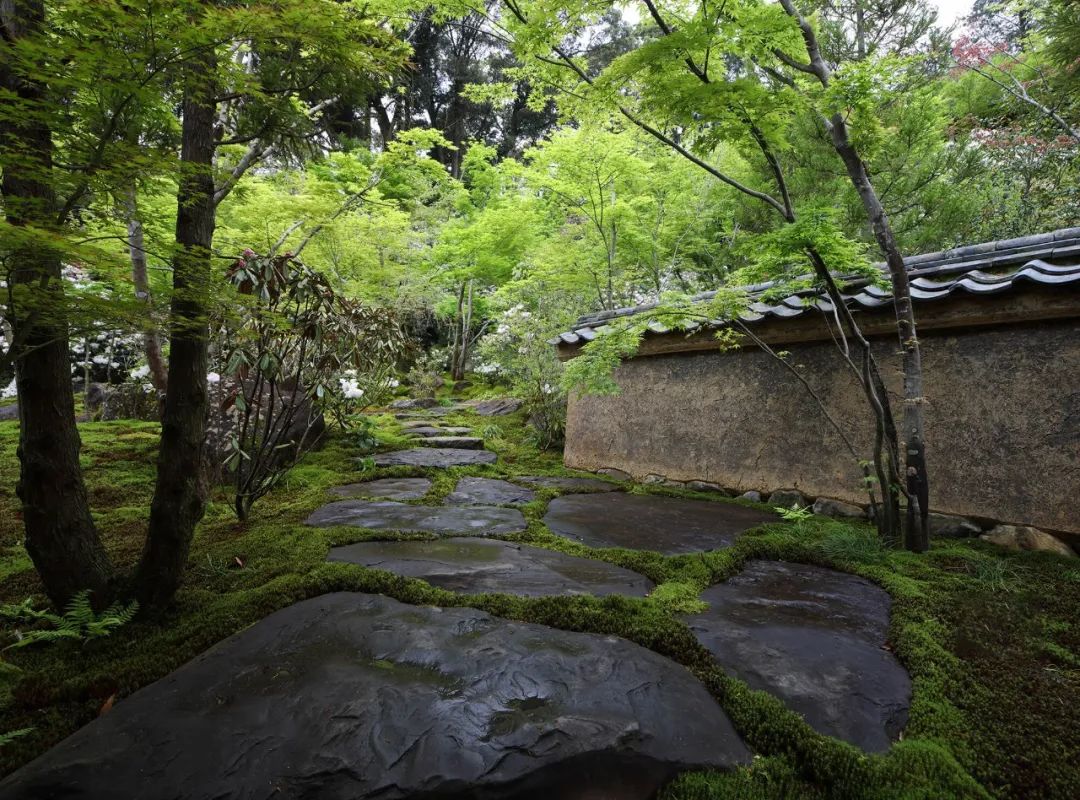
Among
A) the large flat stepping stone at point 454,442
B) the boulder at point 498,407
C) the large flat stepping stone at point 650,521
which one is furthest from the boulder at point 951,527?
the boulder at point 498,407

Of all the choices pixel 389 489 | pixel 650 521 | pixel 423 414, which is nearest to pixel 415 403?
pixel 423 414

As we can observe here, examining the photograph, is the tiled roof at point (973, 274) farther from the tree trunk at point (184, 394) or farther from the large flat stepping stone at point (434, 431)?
the large flat stepping stone at point (434, 431)

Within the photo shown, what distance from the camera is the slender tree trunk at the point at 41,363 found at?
1.68m

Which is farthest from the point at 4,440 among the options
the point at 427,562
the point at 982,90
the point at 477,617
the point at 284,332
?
the point at 982,90

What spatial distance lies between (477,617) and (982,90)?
12804 millimetres

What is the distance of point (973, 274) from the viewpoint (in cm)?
370

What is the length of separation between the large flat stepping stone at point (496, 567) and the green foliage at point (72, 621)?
2.92 ft

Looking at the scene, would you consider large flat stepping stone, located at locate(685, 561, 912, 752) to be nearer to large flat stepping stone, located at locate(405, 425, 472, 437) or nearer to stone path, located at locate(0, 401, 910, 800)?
stone path, located at locate(0, 401, 910, 800)

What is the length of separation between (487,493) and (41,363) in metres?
3.21

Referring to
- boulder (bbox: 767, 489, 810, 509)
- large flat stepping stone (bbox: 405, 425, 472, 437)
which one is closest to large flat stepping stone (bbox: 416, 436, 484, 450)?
large flat stepping stone (bbox: 405, 425, 472, 437)

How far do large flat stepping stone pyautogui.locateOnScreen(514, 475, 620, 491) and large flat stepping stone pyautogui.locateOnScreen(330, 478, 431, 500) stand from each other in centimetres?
109

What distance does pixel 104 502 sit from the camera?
160 inches

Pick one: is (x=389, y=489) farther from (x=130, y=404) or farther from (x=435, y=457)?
(x=130, y=404)

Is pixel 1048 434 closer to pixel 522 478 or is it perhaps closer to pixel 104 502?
pixel 522 478
